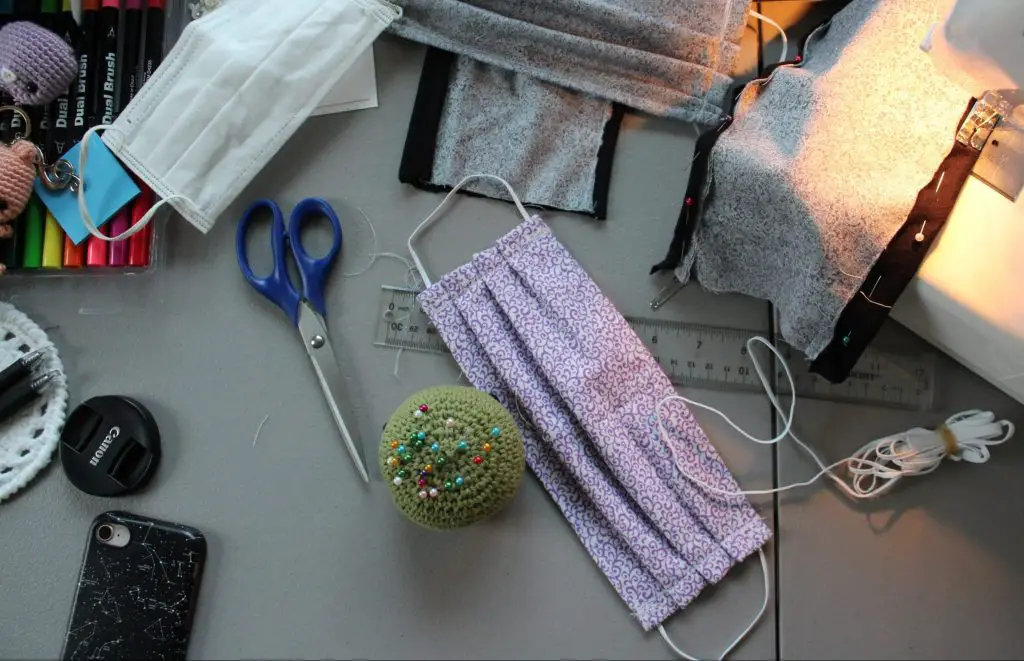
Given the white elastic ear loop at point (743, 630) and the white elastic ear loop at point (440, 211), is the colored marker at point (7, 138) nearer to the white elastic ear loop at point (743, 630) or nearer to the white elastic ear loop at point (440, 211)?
the white elastic ear loop at point (440, 211)

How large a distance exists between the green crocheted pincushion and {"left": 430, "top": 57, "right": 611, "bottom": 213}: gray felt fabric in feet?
0.84

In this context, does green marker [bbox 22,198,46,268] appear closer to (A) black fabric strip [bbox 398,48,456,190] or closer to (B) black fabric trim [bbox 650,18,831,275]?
(A) black fabric strip [bbox 398,48,456,190]

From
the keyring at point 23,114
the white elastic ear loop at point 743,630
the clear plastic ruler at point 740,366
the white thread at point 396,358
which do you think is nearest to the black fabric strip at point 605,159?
the clear plastic ruler at point 740,366

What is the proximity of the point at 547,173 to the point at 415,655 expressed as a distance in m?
0.46

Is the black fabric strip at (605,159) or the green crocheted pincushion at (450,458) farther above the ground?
the black fabric strip at (605,159)

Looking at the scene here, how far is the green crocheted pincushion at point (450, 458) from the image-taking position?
600mm

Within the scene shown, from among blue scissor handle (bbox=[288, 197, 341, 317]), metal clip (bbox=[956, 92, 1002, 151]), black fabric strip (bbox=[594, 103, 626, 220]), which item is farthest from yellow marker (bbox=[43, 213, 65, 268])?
metal clip (bbox=[956, 92, 1002, 151])

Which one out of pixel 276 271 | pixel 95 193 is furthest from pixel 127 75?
pixel 276 271

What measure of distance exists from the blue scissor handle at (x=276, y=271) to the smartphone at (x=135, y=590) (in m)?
0.22

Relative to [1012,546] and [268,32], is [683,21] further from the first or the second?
[1012,546]

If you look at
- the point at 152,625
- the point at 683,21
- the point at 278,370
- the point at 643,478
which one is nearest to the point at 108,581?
the point at 152,625

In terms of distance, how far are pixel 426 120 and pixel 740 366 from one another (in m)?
0.39

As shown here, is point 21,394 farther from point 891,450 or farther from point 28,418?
point 891,450

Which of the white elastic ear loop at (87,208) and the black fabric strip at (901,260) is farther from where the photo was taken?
the white elastic ear loop at (87,208)
